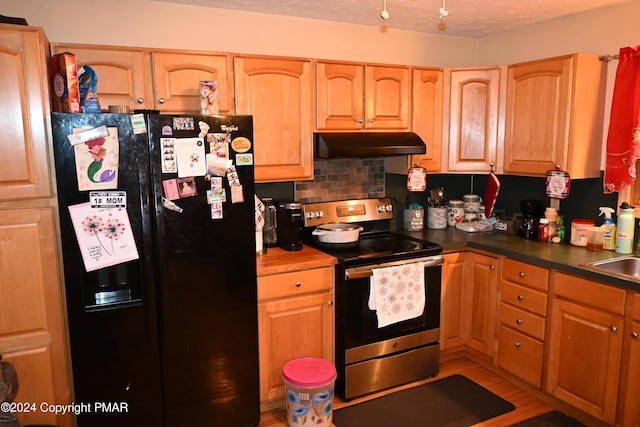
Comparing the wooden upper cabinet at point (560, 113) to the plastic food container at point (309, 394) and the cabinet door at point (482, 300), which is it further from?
the plastic food container at point (309, 394)

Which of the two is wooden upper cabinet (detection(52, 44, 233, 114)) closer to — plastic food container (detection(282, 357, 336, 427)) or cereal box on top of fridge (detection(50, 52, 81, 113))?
cereal box on top of fridge (detection(50, 52, 81, 113))

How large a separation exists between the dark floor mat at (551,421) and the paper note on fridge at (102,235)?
2.26m

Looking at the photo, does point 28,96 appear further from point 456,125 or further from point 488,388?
point 488,388

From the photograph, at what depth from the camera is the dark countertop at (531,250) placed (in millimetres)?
2477

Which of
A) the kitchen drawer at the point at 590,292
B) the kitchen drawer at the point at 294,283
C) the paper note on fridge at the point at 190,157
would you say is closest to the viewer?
the paper note on fridge at the point at 190,157

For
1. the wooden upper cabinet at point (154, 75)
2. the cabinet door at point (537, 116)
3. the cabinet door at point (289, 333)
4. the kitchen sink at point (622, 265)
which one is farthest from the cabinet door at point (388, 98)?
the kitchen sink at point (622, 265)

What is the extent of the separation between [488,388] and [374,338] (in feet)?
2.70

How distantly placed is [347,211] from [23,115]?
2.01m

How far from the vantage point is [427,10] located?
2992 mm

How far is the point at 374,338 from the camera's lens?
2869mm

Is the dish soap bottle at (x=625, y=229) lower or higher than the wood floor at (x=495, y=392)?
higher

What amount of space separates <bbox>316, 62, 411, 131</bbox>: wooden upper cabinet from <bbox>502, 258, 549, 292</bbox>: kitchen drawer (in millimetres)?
1148

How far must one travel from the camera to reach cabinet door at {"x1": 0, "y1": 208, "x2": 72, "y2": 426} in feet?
6.82

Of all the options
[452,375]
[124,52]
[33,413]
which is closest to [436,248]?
[452,375]
